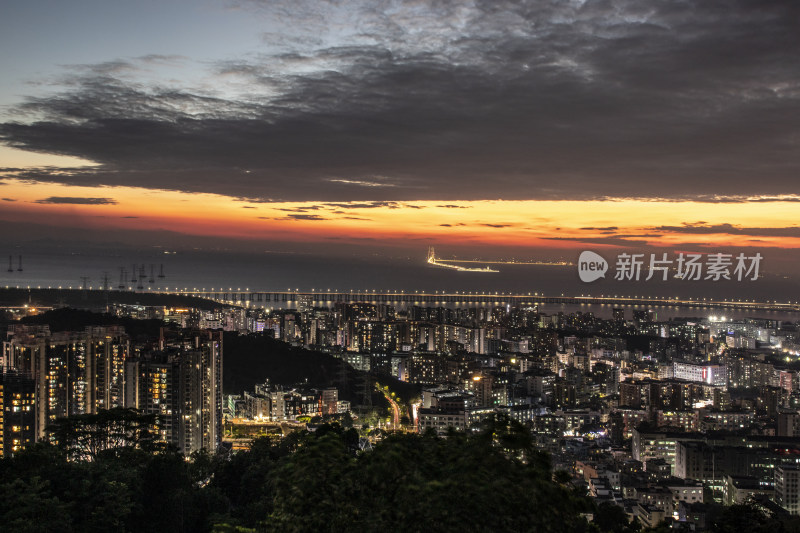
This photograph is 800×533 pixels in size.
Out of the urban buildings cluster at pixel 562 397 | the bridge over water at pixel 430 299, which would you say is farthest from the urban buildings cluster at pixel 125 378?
the bridge over water at pixel 430 299

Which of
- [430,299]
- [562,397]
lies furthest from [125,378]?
[430,299]

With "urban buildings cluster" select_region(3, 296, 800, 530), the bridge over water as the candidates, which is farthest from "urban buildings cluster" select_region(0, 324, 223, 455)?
the bridge over water

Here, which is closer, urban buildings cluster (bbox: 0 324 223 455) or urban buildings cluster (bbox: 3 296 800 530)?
urban buildings cluster (bbox: 3 296 800 530)

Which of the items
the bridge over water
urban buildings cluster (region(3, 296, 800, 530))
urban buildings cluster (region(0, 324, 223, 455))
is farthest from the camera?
the bridge over water

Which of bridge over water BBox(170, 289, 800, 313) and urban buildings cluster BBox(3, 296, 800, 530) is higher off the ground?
bridge over water BBox(170, 289, 800, 313)

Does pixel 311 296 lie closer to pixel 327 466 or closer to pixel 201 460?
pixel 201 460

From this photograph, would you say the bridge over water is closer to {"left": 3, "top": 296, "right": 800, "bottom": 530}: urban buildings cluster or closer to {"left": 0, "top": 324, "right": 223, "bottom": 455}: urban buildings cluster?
{"left": 3, "top": 296, "right": 800, "bottom": 530}: urban buildings cluster

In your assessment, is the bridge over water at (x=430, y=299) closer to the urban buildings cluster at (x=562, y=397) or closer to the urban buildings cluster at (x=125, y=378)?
the urban buildings cluster at (x=562, y=397)
